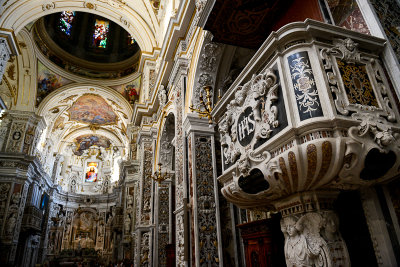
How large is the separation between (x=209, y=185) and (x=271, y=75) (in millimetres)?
3206

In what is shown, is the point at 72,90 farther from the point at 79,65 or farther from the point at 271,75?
the point at 271,75

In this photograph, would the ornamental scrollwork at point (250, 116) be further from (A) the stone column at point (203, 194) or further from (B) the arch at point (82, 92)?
(B) the arch at point (82, 92)

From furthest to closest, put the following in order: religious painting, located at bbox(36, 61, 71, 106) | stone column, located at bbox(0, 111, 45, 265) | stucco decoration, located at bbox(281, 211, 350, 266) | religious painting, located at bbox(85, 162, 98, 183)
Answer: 1. religious painting, located at bbox(85, 162, 98, 183)
2. religious painting, located at bbox(36, 61, 71, 106)
3. stone column, located at bbox(0, 111, 45, 265)
4. stucco decoration, located at bbox(281, 211, 350, 266)

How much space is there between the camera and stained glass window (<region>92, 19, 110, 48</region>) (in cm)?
1959

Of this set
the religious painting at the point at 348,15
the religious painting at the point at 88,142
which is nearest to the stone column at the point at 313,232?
the religious painting at the point at 348,15

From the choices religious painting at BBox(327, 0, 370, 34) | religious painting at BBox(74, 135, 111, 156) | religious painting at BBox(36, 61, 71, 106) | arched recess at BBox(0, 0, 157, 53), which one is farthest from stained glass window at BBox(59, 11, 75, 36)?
religious painting at BBox(327, 0, 370, 34)

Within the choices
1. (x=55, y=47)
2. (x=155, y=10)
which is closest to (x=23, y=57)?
(x=55, y=47)

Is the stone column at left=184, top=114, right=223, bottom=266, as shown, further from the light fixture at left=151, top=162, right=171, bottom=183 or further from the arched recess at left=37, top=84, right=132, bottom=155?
the arched recess at left=37, top=84, right=132, bottom=155

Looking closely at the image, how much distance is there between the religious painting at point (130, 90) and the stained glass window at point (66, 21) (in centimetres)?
489

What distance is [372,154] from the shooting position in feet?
7.28

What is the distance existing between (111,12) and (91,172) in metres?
19.1

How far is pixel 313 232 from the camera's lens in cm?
243

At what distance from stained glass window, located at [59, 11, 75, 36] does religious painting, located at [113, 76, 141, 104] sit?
4885mm

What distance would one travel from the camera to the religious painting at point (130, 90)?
17.9 m
